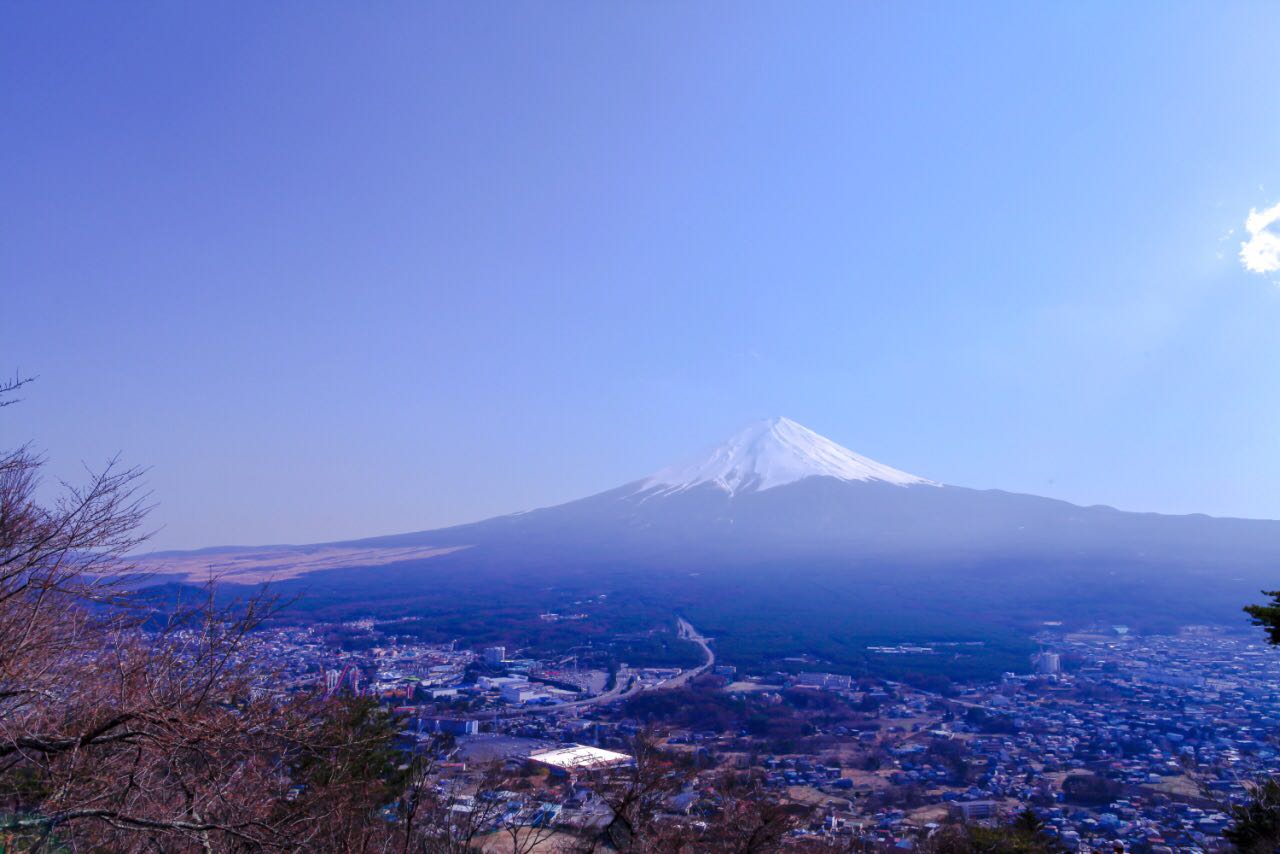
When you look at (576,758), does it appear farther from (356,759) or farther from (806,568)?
(806,568)

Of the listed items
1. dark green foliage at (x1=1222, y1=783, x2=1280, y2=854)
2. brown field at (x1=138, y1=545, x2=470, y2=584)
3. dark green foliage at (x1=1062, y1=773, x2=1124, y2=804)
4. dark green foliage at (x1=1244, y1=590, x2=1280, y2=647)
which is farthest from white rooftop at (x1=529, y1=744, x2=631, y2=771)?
brown field at (x1=138, y1=545, x2=470, y2=584)

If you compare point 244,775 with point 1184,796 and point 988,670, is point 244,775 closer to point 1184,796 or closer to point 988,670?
point 1184,796

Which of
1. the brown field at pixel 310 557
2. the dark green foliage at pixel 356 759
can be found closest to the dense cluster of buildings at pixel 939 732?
the dark green foliage at pixel 356 759

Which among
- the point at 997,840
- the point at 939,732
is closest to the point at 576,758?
the point at 997,840

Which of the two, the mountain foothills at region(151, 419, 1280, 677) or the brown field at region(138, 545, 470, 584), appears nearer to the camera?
the mountain foothills at region(151, 419, 1280, 677)

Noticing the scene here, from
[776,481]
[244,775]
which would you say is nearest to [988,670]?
[244,775]

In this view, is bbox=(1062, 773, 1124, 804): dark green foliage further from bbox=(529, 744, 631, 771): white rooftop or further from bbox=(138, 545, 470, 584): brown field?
bbox=(138, 545, 470, 584): brown field

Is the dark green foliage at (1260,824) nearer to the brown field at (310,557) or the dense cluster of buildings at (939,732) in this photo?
the dense cluster of buildings at (939,732)

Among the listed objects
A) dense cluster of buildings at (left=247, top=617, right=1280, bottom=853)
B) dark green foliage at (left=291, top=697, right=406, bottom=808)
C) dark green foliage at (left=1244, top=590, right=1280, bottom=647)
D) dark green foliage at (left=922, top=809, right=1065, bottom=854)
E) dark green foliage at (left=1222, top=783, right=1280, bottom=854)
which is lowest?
dense cluster of buildings at (left=247, top=617, right=1280, bottom=853)
